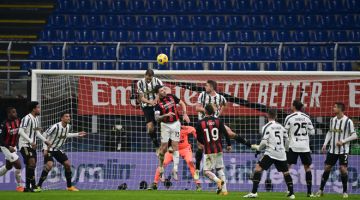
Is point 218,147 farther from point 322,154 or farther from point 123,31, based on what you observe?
point 123,31

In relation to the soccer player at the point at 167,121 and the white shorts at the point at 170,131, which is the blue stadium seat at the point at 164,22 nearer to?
the soccer player at the point at 167,121

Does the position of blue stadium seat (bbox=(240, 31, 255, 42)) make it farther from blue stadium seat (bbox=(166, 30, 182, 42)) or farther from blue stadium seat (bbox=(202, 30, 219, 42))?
blue stadium seat (bbox=(166, 30, 182, 42))

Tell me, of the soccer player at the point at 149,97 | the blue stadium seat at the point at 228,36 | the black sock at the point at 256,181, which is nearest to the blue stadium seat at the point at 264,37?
the blue stadium seat at the point at 228,36

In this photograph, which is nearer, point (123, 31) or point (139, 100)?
point (139, 100)

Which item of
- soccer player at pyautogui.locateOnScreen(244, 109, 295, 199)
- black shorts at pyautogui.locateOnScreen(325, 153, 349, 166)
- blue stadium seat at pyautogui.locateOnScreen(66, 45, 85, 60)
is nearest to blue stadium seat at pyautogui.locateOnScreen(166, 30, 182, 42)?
blue stadium seat at pyautogui.locateOnScreen(66, 45, 85, 60)

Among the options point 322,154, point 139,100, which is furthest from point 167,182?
point 322,154

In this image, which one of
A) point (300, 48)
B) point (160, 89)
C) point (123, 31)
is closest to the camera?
point (160, 89)

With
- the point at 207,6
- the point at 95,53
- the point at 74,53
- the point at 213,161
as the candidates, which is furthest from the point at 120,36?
the point at 213,161

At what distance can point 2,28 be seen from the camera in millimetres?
27328

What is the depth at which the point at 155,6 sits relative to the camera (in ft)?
89.5

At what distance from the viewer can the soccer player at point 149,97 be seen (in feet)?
54.4

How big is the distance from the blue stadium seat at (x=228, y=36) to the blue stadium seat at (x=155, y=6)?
240 centimetres

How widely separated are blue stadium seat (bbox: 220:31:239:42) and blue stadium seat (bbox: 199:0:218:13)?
1242mm

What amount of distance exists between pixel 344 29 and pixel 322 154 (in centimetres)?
879
